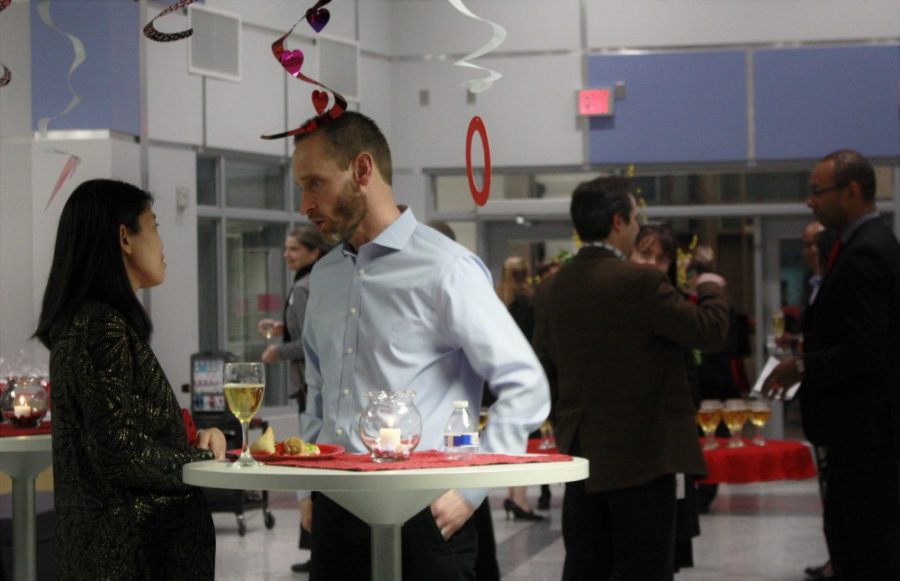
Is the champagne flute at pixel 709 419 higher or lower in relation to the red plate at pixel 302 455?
lower

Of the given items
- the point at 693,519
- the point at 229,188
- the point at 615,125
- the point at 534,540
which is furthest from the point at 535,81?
the point at 693,519

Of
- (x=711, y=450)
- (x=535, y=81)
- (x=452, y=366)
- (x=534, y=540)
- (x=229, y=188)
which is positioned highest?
(x=535, y=81)

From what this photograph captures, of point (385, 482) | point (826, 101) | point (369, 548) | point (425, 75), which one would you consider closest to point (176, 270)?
point (425, 75)

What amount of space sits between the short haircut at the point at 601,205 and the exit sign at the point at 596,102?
7814 mm

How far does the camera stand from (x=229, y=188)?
430 inches

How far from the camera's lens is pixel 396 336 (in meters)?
2.89

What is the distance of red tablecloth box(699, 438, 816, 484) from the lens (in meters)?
6.54

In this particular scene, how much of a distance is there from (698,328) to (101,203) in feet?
5.66

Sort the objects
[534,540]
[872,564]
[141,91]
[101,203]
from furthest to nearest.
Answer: [141,91] → [534,540] → [872,564] → [101,203]

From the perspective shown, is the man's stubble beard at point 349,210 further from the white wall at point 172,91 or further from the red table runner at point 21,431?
the white wall at point 172,91

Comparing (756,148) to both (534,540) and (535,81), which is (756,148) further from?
(534,540)

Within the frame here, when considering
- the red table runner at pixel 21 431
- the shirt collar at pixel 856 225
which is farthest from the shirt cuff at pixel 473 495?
the shirt collar at pixel 856 225

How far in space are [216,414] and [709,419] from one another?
3.46m

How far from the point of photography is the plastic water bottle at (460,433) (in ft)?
9.00
